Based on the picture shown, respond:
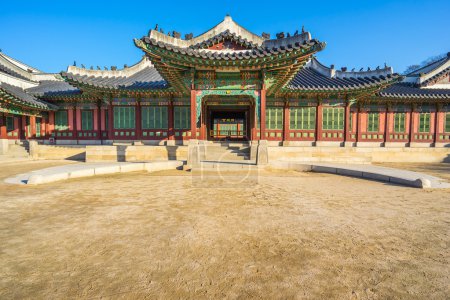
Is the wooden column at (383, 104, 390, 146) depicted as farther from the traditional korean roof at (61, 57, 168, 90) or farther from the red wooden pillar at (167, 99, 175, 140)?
the traditional korean roof at (61, 57, 168, 90)

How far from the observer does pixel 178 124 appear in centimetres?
1447

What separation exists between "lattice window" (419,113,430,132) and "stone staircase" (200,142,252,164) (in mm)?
14603

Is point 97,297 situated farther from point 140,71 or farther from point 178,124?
point 140,71

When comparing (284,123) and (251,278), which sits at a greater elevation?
(284,123)

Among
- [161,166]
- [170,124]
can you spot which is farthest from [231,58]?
[170,124]

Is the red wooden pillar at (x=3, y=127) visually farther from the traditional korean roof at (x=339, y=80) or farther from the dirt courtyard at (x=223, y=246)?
the traditional korean roof at (x=339, y=80)

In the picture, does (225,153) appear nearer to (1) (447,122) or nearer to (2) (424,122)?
(2) (424,122)

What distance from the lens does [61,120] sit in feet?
52.3

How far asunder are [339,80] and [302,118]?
3.89 metres

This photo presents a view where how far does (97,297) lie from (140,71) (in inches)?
739

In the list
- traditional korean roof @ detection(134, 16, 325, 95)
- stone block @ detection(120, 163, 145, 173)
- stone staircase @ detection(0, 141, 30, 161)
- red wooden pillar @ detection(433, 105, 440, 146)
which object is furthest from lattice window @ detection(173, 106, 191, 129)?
red wooden pillar @ detection(433, 105, 440, 146)

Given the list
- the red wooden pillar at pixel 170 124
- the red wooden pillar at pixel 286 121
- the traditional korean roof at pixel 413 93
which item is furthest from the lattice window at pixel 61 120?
the traditional korean roof at pixel 413 93

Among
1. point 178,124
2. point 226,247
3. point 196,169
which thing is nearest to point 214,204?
point 226,247

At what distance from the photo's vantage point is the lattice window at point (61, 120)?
52.1 feet
